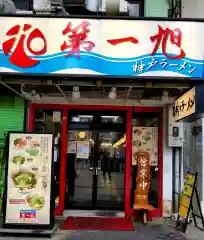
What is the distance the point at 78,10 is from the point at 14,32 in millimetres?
2727

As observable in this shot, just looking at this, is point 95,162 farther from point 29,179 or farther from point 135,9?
point 135,9

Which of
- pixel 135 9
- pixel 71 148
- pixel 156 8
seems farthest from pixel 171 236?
pixel 135 9

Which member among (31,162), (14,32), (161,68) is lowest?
(31,162)

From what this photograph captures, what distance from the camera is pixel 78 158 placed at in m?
9.07

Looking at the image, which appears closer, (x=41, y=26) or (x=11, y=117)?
(x=41, y=26)

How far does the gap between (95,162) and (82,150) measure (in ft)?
1.58

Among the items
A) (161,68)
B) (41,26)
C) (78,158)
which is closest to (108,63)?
(161,68)

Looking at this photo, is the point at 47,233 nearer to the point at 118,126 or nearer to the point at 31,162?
the point at 31,162

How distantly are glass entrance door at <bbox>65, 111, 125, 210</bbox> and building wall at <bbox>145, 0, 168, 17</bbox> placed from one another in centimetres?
291

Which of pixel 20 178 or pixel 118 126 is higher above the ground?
pixel 118 126

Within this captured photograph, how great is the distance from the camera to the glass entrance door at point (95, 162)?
354 inches

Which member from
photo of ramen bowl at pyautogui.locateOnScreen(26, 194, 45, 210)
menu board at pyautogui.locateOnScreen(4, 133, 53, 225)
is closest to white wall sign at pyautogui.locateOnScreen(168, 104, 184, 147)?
menu board at pyautogui.locateOnScreen(4, 133, 53, 225)

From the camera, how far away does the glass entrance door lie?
900 centimetres

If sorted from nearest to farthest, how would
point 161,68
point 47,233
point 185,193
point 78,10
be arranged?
1. point 161,68
2. point 47,233
3. point 185,193
4. point 78,10
